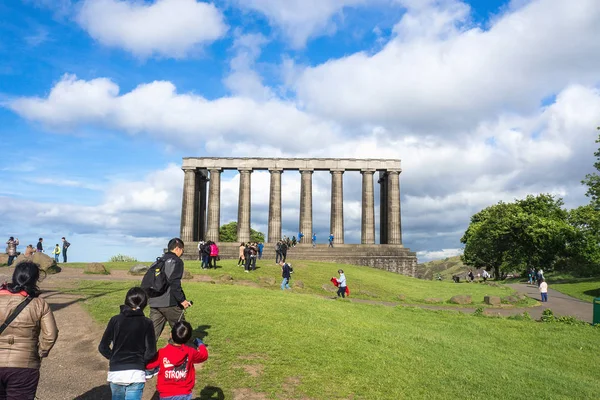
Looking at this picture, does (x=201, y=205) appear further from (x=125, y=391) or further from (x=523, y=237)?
(x=125, y=391)

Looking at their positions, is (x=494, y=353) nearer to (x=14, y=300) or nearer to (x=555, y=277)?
(x=14, y=300)

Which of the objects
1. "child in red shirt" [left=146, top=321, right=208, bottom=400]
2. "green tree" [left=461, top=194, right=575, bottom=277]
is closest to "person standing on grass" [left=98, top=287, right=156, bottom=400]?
"child in red shirt" [left=146, top=321, right=208, bottom=400]

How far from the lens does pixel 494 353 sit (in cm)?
1653

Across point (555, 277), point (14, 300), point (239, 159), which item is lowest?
point (555, 277)

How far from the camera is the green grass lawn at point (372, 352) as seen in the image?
10.7m

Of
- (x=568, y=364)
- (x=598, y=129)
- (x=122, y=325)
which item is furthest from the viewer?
(x=598, y=129)

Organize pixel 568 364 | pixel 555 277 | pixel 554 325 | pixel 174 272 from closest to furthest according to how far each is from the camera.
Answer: pixel 174 272, pixel 568 364, pixel 554 325, pixel 555 277

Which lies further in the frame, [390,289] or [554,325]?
[390,289]

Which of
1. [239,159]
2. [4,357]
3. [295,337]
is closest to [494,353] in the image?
[295,337]

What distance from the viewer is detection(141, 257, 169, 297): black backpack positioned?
945 centimetres

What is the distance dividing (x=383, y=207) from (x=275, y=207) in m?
17.4

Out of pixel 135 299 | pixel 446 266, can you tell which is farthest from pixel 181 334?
pixel 446 266

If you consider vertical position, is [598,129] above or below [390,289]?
above

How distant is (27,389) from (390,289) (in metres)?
35.3
